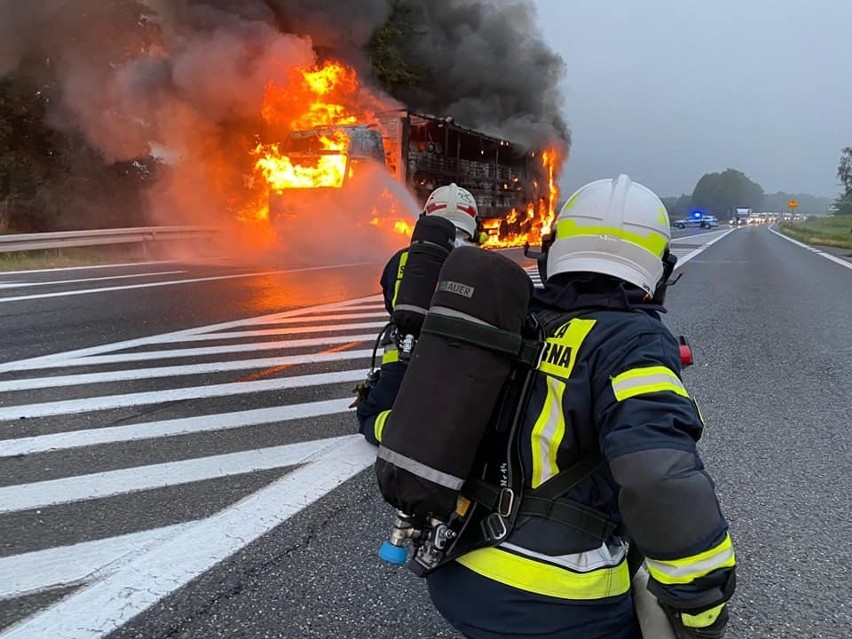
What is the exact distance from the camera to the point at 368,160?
14352mm

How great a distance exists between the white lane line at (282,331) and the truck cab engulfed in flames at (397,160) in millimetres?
7099

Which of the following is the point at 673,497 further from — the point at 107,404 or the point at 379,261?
the point at 379,261

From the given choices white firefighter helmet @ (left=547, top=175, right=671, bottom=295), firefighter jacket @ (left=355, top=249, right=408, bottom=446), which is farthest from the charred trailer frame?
white firefighter helmet @ (left=547, top=175, right=671, bottom=295)

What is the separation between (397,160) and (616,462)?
46.4ft

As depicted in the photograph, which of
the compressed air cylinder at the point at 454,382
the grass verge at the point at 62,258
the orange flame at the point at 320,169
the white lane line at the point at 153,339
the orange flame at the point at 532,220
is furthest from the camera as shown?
the orange flame at the point at 532,220

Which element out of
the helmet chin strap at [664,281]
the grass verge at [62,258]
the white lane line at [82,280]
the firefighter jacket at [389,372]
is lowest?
the grass verge at [62,258]

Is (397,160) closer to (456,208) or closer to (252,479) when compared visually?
(456,208)

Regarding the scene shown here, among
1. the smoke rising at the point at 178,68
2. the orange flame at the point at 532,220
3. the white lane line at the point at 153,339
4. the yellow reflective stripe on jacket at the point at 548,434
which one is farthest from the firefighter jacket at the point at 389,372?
the orange flame at the point at 532,220

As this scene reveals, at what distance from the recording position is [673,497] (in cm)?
126

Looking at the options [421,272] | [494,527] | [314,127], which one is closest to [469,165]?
[314,127]

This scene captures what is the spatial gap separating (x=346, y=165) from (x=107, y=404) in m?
10.3

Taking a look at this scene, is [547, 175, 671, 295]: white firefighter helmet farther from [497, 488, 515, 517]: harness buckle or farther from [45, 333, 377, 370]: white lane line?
[45, 333, 377, 370]: white lane line

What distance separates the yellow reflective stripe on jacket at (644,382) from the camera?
135 centimetres

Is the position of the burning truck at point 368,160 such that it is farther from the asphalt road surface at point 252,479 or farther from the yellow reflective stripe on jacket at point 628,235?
the yellow reflective stripe on jacket at point 628,235
